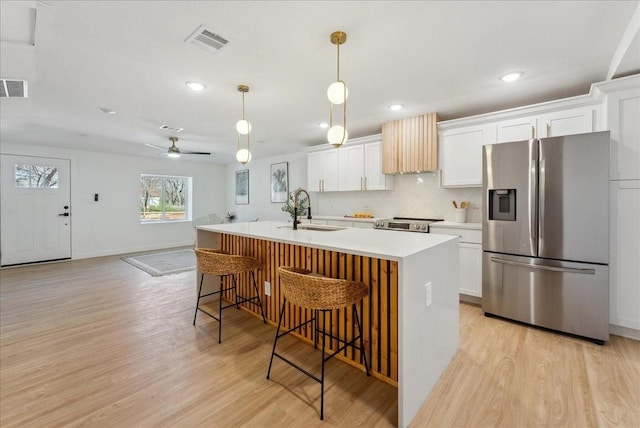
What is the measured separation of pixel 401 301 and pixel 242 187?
279 inches

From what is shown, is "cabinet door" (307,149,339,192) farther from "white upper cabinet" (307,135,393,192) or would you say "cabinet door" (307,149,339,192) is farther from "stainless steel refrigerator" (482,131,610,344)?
"stainless steel refrigerator" (482,131,610,344)

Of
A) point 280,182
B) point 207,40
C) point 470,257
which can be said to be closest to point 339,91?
point 207,40

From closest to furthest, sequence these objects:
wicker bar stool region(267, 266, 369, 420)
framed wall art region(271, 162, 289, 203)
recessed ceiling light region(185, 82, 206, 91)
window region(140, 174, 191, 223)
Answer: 1. wicker bar stool region(267, 266, 369, 420)
2. recessed ceiling light region(185, 82, 206, 91)
3. framed wall art region(271, 162, 289, 203)
4. window region(140, 174, 191, 223)

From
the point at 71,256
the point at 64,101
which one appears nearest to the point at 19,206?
the point at 71,256

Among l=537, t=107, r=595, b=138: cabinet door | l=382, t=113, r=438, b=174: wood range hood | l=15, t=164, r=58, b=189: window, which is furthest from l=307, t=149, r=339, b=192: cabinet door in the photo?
l=15, t=164, r=58, b=189: window

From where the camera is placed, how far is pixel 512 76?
113 inches

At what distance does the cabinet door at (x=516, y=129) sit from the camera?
10.9ft

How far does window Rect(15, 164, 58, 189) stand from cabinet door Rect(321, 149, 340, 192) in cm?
532

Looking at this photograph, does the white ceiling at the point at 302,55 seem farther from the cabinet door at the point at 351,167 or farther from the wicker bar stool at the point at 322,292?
the wicker bar stool at the point at 322,292

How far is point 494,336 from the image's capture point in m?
2.82

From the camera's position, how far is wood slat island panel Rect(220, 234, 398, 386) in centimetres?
214

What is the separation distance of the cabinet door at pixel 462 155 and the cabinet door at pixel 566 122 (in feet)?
1.75

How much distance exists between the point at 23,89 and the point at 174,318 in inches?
107

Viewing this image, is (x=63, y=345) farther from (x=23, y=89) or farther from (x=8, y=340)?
(x=23, y=89)
